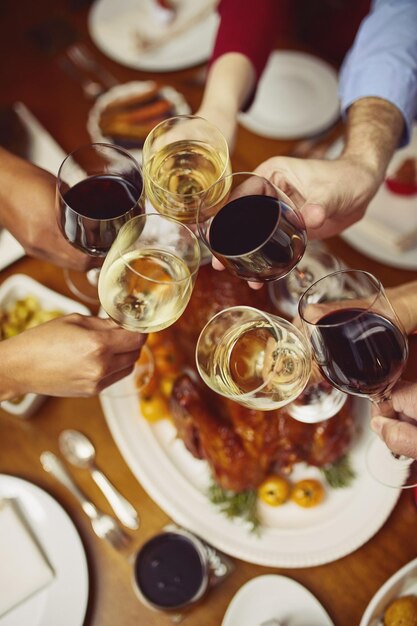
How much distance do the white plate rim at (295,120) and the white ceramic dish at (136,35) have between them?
21 cm

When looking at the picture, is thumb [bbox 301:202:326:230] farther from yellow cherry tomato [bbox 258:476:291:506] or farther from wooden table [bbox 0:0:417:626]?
yellow cherry tomato [bbox 258:476:291:506]

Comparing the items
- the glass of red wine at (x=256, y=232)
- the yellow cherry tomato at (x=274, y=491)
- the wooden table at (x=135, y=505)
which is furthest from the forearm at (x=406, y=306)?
the yellow cherry tomato at (x=274, y=491)

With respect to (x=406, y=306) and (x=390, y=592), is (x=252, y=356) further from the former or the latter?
(x=390, y=592)

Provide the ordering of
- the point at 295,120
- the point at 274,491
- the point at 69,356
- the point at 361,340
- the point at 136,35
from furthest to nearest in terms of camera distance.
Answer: the point at 136,35
the point at 295,120
the point at 274,491
the point at 69,356
the point at 361,340

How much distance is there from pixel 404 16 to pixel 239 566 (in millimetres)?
1320

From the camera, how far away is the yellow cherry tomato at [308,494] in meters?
1.31

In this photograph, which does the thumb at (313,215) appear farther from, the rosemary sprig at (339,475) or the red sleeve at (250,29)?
the red sleeve at (250,29)

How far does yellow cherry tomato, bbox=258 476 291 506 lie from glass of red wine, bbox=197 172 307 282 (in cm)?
49

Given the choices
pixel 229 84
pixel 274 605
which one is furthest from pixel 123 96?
pixel 274 605

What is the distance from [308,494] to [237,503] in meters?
0.15

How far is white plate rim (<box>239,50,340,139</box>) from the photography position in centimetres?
178

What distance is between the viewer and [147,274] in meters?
1.19

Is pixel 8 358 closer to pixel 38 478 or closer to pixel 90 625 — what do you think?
pixel 38 478

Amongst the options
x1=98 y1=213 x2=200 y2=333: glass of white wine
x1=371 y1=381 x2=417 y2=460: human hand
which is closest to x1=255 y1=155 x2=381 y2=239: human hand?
x1=98 y1=213 x2=200 y2=333: glass of white wine
